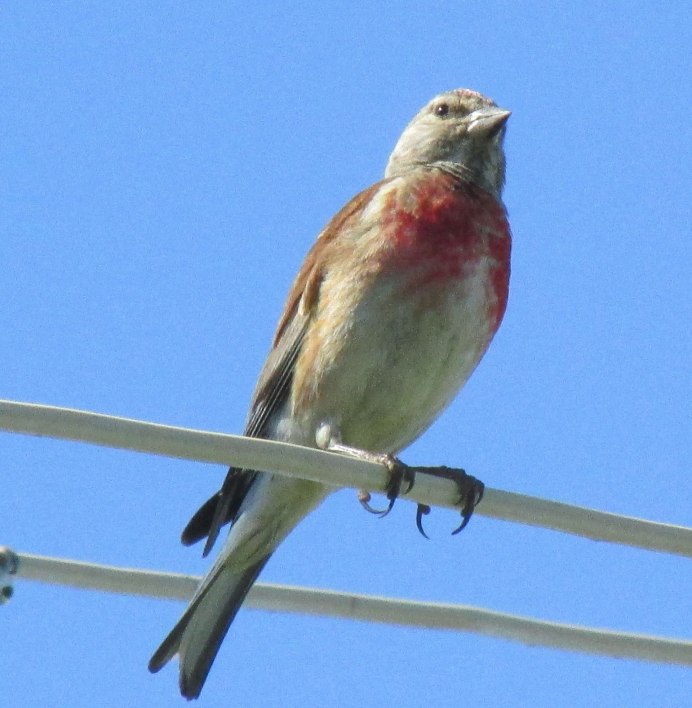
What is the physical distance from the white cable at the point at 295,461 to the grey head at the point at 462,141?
113 inches

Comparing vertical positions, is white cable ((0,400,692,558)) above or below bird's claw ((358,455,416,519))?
above

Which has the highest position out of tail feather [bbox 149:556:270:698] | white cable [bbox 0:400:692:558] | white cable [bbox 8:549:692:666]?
white cable [bbox 0:400:692:558]

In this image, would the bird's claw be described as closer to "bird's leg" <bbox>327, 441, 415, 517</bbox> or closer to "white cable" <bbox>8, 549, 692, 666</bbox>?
"bird's leg" <bbox>327, 441, 415, 517</bbox>

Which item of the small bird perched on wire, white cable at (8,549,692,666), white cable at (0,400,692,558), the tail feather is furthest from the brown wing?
white cable at (8,549,692,666)

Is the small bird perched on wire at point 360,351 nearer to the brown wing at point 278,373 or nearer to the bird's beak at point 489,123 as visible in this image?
the brown wing at point 278,373

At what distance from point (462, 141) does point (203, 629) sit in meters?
2.78

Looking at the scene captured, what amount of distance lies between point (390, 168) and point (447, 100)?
46cm

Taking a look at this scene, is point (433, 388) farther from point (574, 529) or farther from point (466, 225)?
point (574, 529)

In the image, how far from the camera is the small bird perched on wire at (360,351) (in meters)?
6.05

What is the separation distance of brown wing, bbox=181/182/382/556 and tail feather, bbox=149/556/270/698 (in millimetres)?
214

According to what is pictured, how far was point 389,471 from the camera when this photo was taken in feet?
17.1

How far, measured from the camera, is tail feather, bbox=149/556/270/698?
5.71 m

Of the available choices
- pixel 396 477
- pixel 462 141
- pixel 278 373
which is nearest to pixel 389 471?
pixel 396 477

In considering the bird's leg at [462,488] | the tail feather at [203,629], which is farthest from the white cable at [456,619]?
the tail feather at [203,629]
